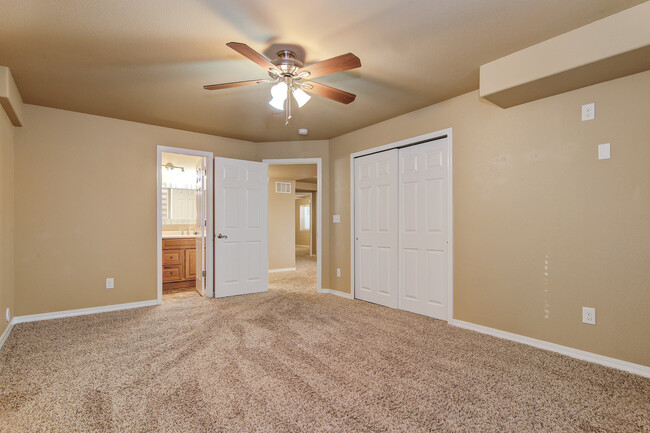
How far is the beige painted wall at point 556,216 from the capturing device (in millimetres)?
2342

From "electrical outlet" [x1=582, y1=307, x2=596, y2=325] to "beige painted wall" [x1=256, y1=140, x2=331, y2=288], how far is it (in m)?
3.24

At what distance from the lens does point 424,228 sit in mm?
3777

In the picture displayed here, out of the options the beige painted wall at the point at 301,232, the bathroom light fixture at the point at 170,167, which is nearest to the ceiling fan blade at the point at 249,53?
the bathroom light fixture at the point at 170,167

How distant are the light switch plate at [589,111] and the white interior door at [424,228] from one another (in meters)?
1.23

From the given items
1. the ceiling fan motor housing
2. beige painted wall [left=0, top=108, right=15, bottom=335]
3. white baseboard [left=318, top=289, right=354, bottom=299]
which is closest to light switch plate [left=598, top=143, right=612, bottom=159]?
the ceiling fan motor housing

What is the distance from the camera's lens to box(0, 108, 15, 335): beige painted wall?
3.02 m

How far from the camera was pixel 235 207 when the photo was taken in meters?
4.89

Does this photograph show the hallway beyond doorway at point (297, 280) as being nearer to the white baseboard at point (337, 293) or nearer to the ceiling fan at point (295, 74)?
the white baseboard at point (337, 293)

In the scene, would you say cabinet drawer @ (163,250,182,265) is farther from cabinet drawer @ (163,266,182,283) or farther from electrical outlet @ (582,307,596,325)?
electrical outlet @ (582,307,596,325)

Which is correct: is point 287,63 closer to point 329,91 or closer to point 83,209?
point 329,91

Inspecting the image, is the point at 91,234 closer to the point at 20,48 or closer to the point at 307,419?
the point at 20,48

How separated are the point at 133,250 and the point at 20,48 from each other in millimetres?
2508

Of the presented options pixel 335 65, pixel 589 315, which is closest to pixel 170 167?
pixel 335 65

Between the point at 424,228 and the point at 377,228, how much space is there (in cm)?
75
